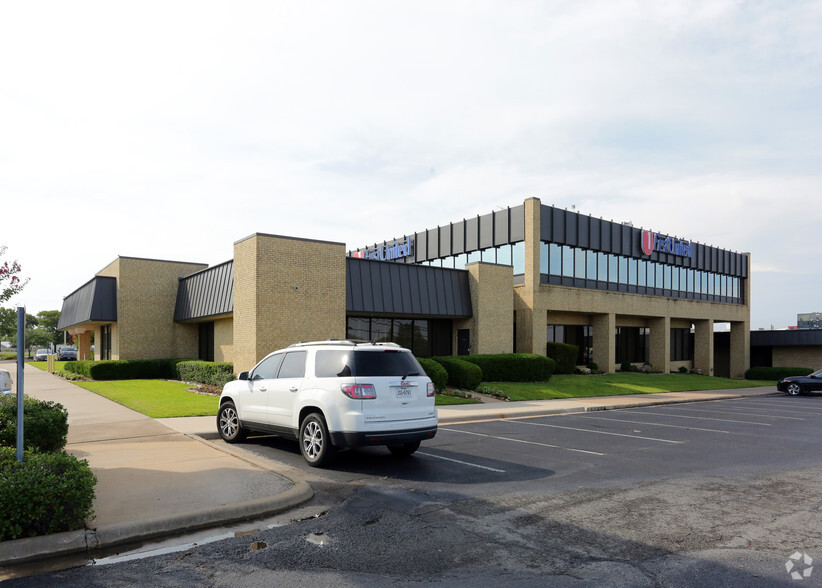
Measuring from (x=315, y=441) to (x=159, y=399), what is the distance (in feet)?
34.5

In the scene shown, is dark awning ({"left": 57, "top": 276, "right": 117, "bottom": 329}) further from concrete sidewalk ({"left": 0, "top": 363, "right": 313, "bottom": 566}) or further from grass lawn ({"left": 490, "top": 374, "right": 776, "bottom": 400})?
concrete sidewalk ({"left": 0, "top": 363, "right": 313, "bottom": 566})

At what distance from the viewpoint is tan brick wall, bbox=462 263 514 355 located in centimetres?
2680

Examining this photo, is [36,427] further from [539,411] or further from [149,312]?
[149,312]

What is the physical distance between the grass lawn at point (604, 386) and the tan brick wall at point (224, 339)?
1045 centimetres

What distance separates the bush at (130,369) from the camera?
2669 cm

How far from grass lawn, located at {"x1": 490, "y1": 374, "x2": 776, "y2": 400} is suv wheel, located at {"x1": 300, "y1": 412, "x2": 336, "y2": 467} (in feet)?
41.9

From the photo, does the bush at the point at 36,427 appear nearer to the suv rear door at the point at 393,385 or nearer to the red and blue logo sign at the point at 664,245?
the suv rear door at the point at 393,385

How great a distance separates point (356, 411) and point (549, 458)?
3.62m

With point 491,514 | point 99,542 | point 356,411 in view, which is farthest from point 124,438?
point 491,514

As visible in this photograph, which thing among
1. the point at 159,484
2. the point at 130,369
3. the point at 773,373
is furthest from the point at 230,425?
the point at 773,373

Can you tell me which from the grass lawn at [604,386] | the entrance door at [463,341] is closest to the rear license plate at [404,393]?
the grass lawn at [604,386]

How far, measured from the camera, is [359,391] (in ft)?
27.4

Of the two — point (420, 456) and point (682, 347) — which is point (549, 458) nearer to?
point (420, 456)

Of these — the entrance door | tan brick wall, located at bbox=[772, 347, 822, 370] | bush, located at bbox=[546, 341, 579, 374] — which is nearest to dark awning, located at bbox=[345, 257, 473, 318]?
the entrance door
